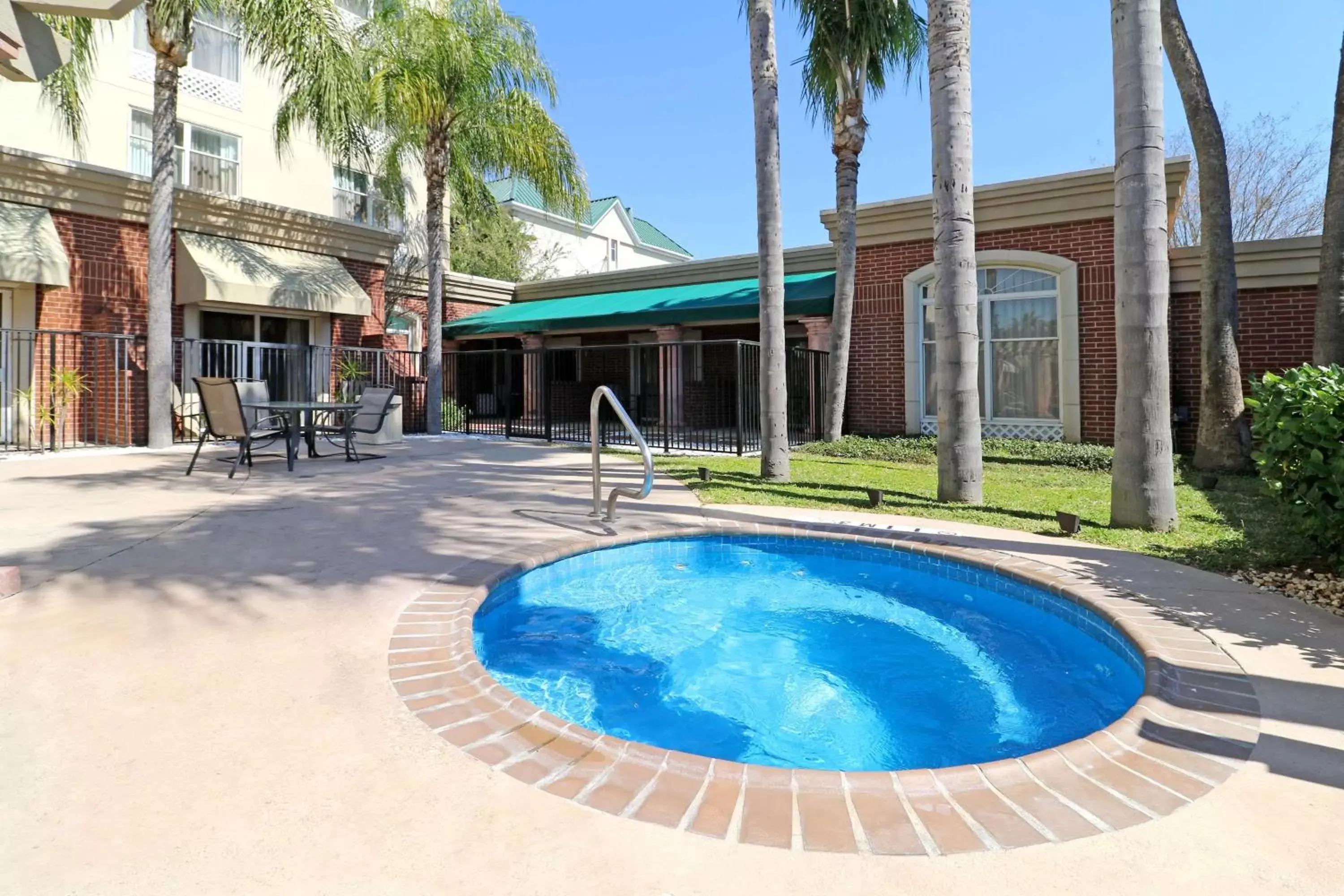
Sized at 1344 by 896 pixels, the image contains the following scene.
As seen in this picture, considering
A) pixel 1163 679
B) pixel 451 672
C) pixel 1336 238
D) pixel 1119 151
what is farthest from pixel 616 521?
pixel 1336 238

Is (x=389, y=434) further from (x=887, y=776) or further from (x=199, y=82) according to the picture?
(x=887, y=776)

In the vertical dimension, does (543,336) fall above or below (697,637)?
above

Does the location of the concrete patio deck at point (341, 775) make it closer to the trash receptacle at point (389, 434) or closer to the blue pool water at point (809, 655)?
the blue pool water at point (809, 655)

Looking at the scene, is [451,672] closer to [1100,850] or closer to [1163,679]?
[1100,850]

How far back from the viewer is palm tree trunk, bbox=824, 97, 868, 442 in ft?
41.0

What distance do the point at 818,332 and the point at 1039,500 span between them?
7.17 metres

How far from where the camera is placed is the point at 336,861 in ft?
5.93

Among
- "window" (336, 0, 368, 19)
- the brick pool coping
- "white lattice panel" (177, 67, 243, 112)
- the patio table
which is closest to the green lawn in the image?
the brick pool coping

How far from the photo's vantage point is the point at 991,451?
1124cm

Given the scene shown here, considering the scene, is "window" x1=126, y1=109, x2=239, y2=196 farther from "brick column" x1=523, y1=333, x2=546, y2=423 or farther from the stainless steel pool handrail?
the stainless steel pool handrail

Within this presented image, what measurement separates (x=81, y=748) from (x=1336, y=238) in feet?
41.2

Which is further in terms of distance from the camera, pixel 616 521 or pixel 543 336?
pixel 543 336

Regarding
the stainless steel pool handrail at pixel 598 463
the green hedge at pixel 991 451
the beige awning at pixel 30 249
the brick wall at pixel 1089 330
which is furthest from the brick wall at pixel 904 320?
the beige awning at pixel 30 249

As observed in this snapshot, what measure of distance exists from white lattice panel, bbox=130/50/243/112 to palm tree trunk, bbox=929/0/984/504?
16.3 meters
